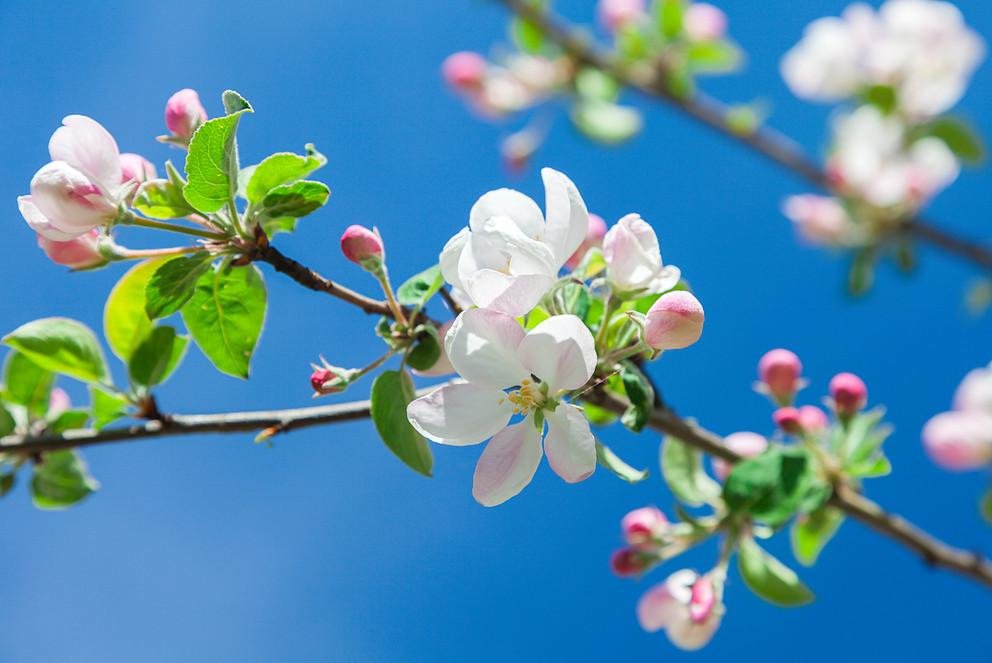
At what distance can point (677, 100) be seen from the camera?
7.50ft

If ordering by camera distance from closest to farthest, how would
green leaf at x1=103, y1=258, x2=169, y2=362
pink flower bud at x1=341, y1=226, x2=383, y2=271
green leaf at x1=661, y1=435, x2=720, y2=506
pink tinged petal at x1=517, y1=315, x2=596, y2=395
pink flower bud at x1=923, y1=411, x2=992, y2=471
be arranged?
pink tinged petal at x1=517, y1=315, x2=596, y2=395 < pink flower bud at x1=341, y1=226, x2=383, y2=271 < green leaf at x1=103, y1=258, x2=169, y2=362 < green leaf at x1=661, y1=435, x2=720, y2=506 < pink flower bud at x1=923, y1=411, x2=992, y2=471

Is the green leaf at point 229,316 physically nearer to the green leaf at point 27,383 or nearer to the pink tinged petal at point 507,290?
the pink tinged petal at point 507,290

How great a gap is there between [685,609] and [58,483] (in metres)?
0.87

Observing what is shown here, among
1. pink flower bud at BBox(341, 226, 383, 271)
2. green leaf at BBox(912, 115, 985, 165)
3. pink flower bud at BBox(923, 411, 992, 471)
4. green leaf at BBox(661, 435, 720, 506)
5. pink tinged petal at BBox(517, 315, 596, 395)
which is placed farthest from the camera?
green leaf at BBox(912, 115, 985, 165)

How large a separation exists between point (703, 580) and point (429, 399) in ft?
2.05

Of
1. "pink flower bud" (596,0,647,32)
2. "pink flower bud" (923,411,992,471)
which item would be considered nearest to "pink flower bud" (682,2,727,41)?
"pink flower bud" (596,0,647,32)

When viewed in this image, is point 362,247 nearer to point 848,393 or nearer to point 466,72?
point 848,393

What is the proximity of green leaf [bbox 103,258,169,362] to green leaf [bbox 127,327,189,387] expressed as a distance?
15 mm

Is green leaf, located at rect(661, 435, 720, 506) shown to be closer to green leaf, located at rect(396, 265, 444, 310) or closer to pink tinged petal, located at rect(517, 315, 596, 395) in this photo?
green leaf, located at rect(396, 265, 444, 310)

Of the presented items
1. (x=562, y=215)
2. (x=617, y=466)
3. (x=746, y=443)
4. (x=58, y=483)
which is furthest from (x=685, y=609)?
(x=58, y=483)

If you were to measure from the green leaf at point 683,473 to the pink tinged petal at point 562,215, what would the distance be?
584 millimetres

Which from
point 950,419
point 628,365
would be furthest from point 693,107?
point 628,365

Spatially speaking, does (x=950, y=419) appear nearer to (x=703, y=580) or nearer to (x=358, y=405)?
(x=703, y=580)

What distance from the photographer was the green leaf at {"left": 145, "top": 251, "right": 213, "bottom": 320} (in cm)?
80
